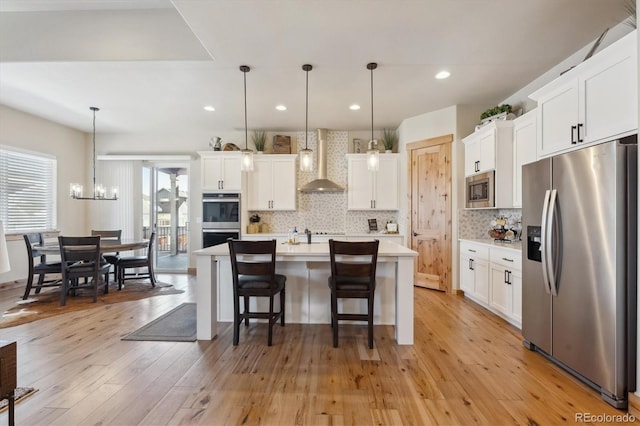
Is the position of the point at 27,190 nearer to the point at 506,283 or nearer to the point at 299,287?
the point at 299,287

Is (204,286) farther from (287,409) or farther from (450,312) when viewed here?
(450,312)

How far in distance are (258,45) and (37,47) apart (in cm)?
246

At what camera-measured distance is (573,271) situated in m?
2.15

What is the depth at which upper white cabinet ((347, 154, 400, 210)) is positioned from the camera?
563 centimetres

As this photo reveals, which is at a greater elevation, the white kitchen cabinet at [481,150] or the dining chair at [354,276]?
the white kitchen cabinet at [481,150]

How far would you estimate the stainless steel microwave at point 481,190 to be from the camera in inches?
151

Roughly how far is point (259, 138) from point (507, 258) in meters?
4.70

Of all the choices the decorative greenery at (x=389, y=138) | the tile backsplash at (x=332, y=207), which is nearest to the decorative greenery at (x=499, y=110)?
the decorative greenery at (x=389, y=138)

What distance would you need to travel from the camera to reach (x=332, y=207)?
6.03m

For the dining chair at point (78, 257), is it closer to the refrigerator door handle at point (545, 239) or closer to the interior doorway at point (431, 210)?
the interior doorway at point (431, 210)

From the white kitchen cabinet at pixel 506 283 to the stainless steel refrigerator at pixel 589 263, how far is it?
53 centimetres

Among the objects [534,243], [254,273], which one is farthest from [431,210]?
[254,273]

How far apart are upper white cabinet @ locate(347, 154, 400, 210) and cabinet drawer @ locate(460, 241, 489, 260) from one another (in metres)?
1.57

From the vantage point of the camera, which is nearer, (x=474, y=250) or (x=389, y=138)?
(x=474, y=250)
